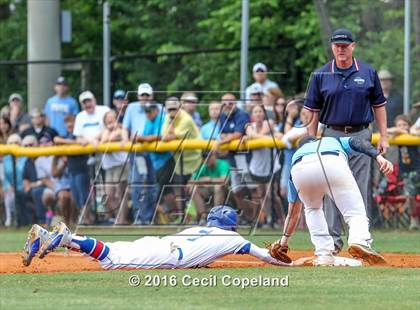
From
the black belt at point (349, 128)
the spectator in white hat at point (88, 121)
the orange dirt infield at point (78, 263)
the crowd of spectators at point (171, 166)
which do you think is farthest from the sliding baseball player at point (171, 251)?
the spectator in white hat at point (88, 121)

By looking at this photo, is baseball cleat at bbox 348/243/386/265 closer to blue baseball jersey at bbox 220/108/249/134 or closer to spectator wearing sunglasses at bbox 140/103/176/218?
blue baseball jersey at bbox 220/108/249/134

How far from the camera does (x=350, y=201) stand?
10.8 m

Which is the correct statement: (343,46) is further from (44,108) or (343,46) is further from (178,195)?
(44,108)

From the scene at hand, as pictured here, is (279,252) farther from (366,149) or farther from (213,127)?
(213,127)

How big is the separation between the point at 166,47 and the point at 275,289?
15782mm

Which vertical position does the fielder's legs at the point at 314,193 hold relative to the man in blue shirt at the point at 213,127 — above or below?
below

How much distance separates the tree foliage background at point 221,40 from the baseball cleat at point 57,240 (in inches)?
340

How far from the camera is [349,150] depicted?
11141 millimetres

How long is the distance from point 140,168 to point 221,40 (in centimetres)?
669

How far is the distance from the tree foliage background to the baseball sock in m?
8.44

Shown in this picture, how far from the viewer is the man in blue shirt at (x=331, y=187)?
35.0 feet

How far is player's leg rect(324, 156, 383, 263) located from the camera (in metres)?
10.6

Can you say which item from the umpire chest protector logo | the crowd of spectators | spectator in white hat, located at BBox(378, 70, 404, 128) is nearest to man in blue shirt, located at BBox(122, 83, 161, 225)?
the crowd of spectators

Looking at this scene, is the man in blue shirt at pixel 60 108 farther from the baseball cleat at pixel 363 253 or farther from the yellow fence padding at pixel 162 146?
the baseball cleat at pixel 363 253
